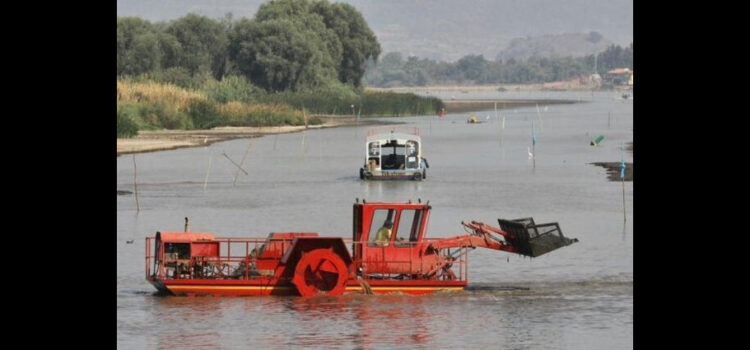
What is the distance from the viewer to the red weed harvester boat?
101 feet

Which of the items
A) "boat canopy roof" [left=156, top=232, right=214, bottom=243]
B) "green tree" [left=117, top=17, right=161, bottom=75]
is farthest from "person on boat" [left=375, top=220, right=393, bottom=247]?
"green tree" [left=117, top=17, right=161, bottom=75]

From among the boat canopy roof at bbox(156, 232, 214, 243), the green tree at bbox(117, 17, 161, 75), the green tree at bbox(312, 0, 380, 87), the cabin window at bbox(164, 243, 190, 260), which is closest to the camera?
the boat canopy roof at bbox(156, 232, 214, 243)

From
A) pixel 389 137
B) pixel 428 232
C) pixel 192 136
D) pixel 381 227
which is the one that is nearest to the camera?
pixel 381 227

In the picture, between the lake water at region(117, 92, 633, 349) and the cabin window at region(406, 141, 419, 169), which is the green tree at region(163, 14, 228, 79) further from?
the cabin window at region(406, 141, 419, 169)

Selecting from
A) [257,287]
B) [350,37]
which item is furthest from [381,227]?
[350,37]

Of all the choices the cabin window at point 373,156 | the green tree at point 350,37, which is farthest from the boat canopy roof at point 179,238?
the green tree at point 350,37

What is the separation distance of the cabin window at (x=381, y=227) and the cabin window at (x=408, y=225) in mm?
183

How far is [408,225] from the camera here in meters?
31.3

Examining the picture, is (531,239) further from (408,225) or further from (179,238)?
(179,238)

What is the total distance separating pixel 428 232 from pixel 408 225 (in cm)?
1833

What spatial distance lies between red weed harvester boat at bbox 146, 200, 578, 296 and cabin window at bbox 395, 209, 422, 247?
2 centimetres

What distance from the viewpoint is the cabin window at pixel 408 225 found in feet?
103

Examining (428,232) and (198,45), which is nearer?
(428,232)

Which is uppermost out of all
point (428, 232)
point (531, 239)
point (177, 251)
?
point (531, 239)
